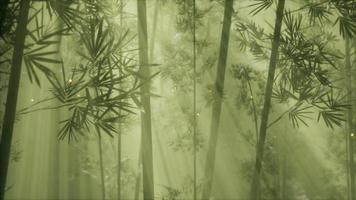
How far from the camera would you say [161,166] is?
8117 millimetres

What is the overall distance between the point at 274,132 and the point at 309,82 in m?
4.54

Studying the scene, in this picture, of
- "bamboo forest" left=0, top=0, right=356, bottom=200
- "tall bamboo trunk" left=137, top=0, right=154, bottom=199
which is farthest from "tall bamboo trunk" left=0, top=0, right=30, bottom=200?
"bamboo forest" left=0, top=0, right=356, bottom=200

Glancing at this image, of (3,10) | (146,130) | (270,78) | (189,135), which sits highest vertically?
(3,10)

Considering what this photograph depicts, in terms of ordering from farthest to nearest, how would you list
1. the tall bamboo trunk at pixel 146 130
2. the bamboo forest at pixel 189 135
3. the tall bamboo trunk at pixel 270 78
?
the bamboo forest at pixel 189 135 < the tall bamboo trunk at pixel 146 130 < the tall bamboo trunk at pixel 270 78

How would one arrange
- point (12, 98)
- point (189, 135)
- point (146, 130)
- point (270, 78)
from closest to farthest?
point (12, 98), point (270, 78), point (146, 130), point (189, 135)

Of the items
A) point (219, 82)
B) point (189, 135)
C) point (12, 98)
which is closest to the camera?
point (12, 98)

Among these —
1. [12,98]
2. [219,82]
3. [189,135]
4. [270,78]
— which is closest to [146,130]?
[219,82]

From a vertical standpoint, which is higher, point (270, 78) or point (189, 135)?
point (270, 78)

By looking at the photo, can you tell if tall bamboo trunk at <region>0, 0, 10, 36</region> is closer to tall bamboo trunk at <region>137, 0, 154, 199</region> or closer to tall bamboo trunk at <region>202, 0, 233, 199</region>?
tall bamboo trunk at <region>137, 0, 154, 199</region>

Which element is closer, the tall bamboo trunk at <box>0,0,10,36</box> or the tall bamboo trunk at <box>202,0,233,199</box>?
the tall bamboo trunk at <box>0,0,10,36</box>

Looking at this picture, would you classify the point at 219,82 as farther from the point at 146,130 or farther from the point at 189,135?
the point at 189,135

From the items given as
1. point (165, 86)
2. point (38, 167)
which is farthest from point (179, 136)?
point (38, 167)

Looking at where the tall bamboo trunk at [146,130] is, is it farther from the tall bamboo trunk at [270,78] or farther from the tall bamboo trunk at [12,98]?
the tall bamboo trunk at [12,98]

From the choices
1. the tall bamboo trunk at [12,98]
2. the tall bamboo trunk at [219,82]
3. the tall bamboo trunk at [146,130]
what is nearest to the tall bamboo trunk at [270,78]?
the tall bamboo trunk at [219,82]
